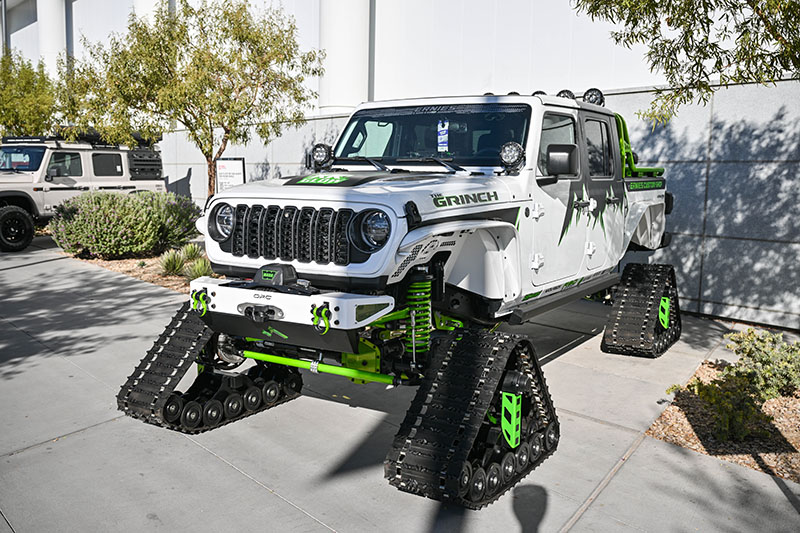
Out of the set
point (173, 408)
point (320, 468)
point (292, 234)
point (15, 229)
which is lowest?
point (320, 468)

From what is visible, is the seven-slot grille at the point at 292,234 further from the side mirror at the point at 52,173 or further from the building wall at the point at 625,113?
the side mirror at the point at 52,173

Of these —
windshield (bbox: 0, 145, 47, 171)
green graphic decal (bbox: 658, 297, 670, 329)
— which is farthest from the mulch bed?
windshield (bbox: 0, 145, 47, 171)

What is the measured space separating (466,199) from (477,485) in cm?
174

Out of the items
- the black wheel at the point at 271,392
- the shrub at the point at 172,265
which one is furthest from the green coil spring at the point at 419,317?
the shrub at the point at 172,265

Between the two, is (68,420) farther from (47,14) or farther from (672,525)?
(47,14)

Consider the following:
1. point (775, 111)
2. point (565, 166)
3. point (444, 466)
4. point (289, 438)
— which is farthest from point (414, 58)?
point (444, 466)

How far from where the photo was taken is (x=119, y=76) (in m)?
11.1

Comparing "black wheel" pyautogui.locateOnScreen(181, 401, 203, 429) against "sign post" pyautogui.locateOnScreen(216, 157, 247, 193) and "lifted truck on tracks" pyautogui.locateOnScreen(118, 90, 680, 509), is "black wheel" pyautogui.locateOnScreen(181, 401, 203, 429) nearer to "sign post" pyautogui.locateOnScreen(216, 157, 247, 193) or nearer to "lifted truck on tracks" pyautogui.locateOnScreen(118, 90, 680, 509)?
"lifted truck on tracks" pyautogui.locateOnScreen(118, 90, 680, 509)

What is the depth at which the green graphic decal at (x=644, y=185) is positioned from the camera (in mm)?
6980

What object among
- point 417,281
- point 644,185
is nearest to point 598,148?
point 644,185

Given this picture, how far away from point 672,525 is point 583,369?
2859 millimetres

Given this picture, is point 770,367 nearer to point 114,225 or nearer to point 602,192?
point 602,192

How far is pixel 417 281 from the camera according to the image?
432 centimetres

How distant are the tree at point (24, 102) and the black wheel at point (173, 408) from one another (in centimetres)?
1758
